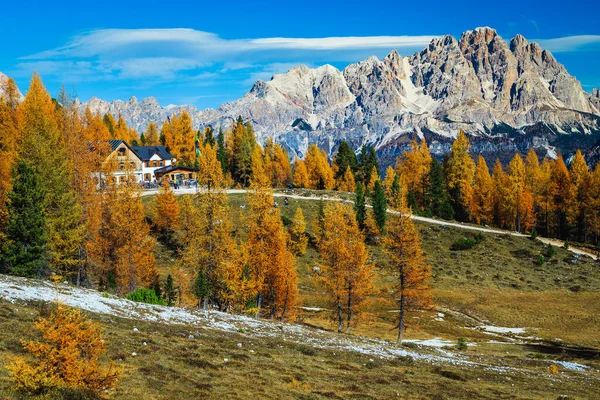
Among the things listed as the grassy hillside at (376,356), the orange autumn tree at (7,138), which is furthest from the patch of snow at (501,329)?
the orange autumn tree at (7,138)

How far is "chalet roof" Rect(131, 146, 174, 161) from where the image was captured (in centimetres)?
10519

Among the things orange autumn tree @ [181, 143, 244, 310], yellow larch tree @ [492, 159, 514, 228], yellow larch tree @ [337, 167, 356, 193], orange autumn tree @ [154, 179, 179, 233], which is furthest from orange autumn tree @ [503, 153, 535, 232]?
orange autumn tree @ [181, 143, 244, 310]

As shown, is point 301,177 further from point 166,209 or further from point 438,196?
point 166,209

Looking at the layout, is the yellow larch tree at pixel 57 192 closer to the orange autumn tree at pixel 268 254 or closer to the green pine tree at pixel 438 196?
the orange autumn tree at pixel 268 254

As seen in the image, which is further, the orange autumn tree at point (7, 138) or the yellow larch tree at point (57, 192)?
the orange autumn tree at point (7, 138)

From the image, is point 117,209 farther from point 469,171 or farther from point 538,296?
point 469,171

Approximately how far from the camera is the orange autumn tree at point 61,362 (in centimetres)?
1175

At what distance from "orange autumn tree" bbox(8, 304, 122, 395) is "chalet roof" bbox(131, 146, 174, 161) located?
96.6 meters

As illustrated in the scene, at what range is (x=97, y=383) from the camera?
1269cm

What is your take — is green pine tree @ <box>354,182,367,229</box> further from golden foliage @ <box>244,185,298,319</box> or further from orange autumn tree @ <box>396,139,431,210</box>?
golden foliage @ <box>244,185,298,319</box>

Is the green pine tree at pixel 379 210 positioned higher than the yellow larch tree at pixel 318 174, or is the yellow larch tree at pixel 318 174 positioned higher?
the yellow larch tree at pixel 318 174

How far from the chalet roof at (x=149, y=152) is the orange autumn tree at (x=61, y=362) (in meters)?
96.6

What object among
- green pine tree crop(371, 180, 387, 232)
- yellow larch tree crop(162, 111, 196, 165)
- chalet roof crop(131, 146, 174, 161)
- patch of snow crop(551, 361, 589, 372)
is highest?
yellow larch tree crop(162, 111, 196, 165)

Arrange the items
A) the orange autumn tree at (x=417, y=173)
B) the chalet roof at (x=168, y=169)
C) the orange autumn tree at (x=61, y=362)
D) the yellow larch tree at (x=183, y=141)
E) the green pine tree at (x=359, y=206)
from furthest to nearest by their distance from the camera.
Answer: the yellow larch tree at (x=183, y=141)
the orange autumn tree at (x=417, y=173)
the chalet roof at (x=168, y=169)
the green pine tree at (x=359, y=206)
the orange autumn tree at (x=61, y=362)
